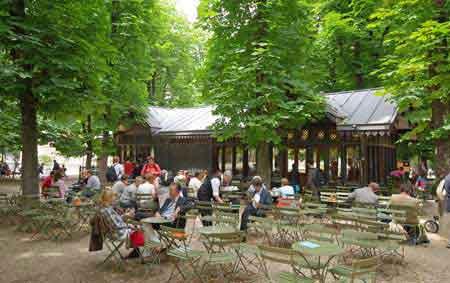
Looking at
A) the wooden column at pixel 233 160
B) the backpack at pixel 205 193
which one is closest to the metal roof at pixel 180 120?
the wooden column at pixel 233 160

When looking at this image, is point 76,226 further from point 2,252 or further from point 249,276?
point 249,276

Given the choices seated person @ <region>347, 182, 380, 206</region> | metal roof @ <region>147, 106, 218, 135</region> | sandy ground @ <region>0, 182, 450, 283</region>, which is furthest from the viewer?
metal roof @ <region>147, 106, 218, 135</region>

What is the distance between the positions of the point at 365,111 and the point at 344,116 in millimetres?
853

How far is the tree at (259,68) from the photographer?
1319cm

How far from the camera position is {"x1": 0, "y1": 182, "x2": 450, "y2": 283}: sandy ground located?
6.33 m

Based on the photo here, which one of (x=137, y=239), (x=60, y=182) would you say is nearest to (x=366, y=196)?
(x=137, y=239)

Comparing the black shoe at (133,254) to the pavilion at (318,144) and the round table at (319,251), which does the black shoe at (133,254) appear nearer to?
the round table at (319,251)

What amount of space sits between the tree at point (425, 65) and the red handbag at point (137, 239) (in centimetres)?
780

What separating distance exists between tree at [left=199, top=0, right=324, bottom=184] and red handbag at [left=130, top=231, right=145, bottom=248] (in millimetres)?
6940

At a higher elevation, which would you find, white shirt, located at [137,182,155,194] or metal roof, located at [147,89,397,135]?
metal roof, located at [147,89,397,135]

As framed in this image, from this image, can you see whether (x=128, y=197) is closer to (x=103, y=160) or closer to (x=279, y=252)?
(x=279, y=252)

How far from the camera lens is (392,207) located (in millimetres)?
9438

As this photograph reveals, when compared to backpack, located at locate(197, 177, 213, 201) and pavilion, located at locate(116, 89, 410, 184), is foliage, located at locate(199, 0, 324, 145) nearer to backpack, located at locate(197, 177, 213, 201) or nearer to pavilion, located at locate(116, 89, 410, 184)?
pavilion, located at locate(116, 89, 410, 184)

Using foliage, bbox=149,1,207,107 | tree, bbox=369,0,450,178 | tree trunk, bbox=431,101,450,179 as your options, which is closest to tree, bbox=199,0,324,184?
tree, bbox=369,0,450,178
